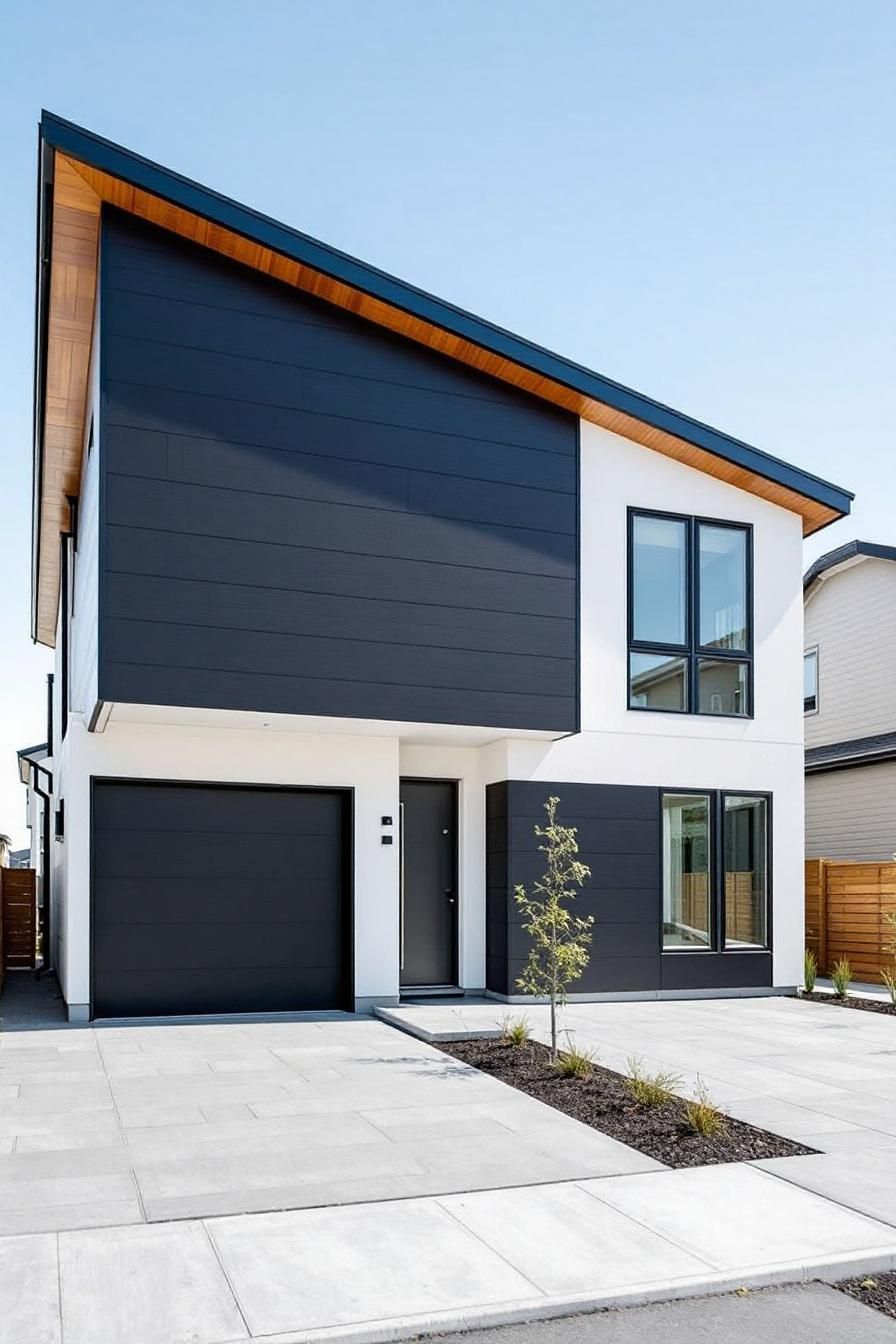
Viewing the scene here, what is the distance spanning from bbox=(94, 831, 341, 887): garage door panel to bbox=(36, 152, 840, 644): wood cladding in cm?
470

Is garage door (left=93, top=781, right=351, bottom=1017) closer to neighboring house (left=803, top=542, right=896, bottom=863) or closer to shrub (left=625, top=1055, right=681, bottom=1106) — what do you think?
shrub (left=625, top=1055, right=681, bottom=1106)

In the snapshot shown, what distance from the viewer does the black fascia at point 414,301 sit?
357 inches

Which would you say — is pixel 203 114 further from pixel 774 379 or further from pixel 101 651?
pixel 774 379

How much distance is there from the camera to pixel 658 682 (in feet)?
40.5

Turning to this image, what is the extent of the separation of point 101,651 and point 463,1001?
5136 millimetres

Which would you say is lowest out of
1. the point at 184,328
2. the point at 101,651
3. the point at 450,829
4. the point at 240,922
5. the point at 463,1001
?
the point at 463,1001

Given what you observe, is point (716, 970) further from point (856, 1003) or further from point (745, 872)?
point (856, 1003)

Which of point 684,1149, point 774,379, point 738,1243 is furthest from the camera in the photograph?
point 774,379

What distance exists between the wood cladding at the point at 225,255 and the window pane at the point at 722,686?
6.53 ft

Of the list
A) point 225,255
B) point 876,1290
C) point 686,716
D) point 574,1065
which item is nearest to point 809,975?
point 686,716

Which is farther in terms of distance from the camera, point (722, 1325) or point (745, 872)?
point (745, 872)

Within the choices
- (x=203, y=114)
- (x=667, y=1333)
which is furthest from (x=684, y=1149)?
(x=203, y=114)

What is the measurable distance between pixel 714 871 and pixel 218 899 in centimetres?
525

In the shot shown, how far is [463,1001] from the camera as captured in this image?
38.2ft
